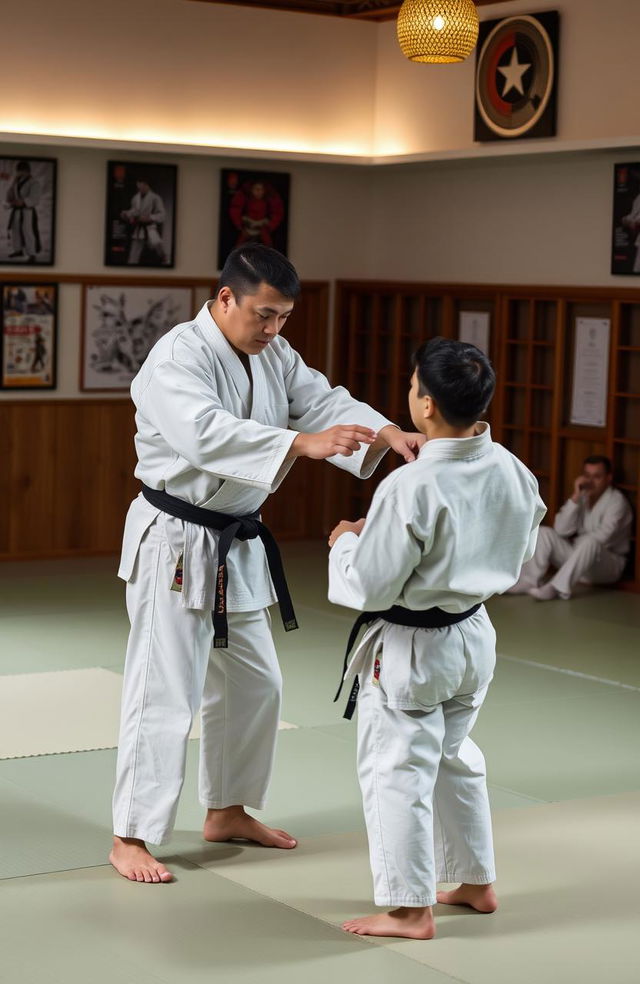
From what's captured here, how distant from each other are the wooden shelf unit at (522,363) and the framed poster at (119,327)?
1.38 metres

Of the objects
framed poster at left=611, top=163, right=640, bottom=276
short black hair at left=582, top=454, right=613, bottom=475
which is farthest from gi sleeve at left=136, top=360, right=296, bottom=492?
framed poster at left=611, top=163, right=640, bottom=276

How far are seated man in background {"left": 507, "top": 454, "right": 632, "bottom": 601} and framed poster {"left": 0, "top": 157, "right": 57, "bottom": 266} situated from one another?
330 cm

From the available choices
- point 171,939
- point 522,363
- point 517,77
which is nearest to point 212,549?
point 171,939

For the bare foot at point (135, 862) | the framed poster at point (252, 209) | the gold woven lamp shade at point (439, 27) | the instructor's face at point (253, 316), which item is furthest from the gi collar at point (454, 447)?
the framed poster at point (252, 209)

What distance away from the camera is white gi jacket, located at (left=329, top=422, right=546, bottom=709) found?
3.00 m

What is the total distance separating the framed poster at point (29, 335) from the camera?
333 inches

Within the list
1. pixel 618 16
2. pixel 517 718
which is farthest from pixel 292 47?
pixel 517 718

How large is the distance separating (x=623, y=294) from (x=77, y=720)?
4.16m

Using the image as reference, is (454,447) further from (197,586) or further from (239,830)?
(239,830)

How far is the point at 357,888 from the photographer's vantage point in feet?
11.5

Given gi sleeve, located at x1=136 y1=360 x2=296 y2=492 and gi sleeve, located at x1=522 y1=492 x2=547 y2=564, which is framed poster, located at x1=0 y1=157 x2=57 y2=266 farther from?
gi sleeve, located at x1=522 y1=492 x2=547 y2=564

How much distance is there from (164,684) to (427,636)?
74 cm

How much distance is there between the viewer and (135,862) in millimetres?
3557

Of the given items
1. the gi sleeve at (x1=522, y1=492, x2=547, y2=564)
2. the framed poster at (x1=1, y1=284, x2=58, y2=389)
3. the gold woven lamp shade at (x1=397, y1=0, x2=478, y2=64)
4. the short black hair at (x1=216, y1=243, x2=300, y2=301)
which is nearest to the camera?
the gi sleeve at (x1=522, y1=492, x2=547, y2=564)
